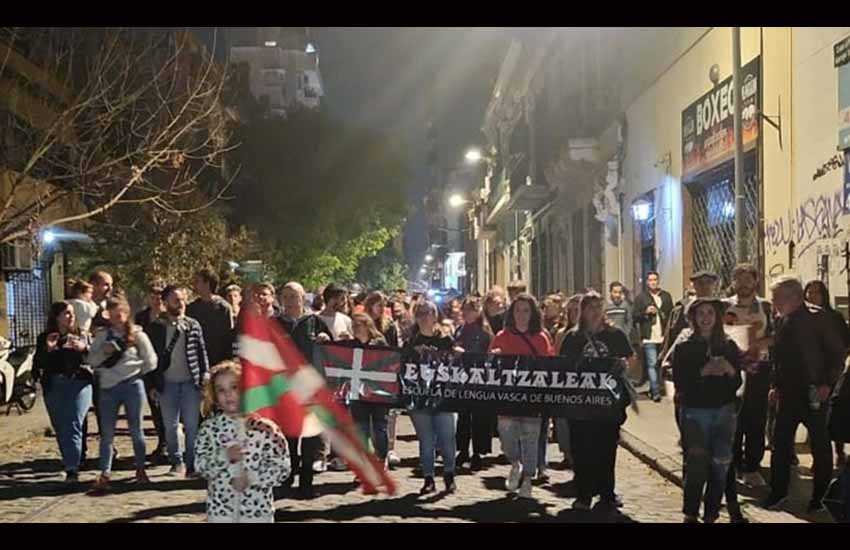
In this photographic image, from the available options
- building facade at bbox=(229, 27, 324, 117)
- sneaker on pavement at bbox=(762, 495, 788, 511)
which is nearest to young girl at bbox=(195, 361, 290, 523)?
sneaker on pavement at bbox=(762, 495, 788, 511)

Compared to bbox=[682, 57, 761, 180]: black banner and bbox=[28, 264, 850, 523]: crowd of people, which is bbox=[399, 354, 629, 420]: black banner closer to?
bbox=[28, 264, 850, 523]: crowd of people

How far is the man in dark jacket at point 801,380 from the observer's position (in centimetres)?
782

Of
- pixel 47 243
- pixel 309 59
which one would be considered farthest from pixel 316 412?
pixel 309 59

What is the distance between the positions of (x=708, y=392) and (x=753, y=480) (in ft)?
7.06

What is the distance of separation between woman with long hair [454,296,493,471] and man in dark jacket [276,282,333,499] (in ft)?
4.97

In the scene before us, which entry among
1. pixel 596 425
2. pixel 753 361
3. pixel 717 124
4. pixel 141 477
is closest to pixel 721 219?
pixel 717 124

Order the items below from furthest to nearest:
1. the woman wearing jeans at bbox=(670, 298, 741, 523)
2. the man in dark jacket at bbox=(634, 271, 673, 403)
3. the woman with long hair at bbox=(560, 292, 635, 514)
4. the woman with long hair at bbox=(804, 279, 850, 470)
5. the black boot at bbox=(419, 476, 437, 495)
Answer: the man in dark jacket at bbox=(634, 271, 673, 403) → the black boot at bbox=(419, 476, 437, 495) → the woman with long hair at bbox=(560, 292, 635, 514) → the woman with long hair at bbox=(804, 279, 850, 470) → the woman wearing jeans at bbox=(670, 298, 741, 523)

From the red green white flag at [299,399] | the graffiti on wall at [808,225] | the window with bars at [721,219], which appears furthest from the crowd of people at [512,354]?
the window with bars at [721,219]

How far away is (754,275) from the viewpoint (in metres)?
8.73

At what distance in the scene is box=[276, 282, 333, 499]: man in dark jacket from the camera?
913 cm

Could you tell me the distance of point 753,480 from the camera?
8.99 m

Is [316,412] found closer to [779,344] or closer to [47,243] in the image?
[779,344]

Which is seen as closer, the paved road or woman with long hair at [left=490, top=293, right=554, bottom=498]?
the paved road

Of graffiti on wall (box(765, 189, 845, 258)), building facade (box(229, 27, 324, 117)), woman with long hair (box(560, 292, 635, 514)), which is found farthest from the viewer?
building facade (box(229, 27, 324, 117))
